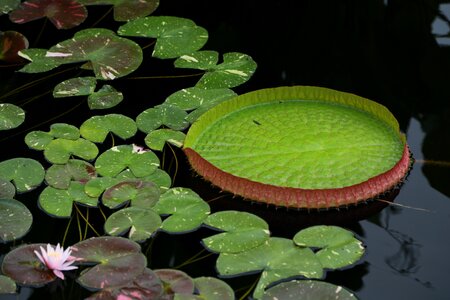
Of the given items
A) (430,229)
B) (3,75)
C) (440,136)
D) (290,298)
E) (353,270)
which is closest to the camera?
(290,298)

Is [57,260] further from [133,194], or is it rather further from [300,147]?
[300,147]

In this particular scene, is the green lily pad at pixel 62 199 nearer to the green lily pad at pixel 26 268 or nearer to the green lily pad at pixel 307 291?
the green lily pad at pixel 26 268

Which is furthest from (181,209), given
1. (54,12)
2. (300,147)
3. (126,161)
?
(54,12)

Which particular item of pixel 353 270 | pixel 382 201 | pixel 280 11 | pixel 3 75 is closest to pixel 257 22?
pixel 280 11

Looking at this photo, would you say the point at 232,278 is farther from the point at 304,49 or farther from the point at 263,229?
the point at 304,49

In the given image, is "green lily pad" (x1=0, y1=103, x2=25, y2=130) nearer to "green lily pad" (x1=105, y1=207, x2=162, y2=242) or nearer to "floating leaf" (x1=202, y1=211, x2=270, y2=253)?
"green lily pad" (x1=105, y1=207, x2=162, y2=242)
